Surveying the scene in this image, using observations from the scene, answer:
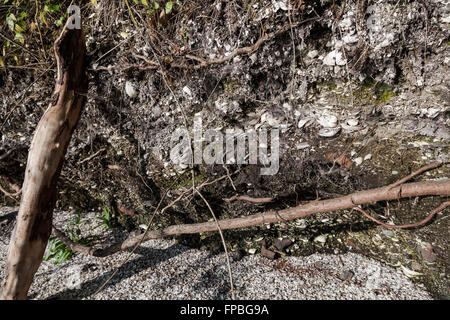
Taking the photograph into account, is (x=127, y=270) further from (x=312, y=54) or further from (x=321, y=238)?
(x=312, y=54)

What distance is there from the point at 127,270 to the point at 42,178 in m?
0.68

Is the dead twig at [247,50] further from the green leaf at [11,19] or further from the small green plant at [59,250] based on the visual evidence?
the small green plant at [59,250]

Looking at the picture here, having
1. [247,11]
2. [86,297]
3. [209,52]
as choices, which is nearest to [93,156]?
[86,297]

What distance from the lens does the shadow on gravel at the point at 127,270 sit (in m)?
1.41

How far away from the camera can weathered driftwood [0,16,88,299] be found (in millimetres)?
1265

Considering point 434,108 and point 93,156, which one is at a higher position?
point 434,108

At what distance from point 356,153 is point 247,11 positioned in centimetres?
96

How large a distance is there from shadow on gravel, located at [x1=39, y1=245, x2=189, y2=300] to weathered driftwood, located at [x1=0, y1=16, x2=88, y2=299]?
0.20 metres

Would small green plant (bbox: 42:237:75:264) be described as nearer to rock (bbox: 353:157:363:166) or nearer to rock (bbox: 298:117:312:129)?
rock (bbox: 298:117:312:129)

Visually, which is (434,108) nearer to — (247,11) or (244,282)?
(247,11)

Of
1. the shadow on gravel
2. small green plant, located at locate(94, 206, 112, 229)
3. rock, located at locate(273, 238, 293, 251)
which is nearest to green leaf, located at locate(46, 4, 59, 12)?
small green plant, located at locate(94, 206, 112, 229)

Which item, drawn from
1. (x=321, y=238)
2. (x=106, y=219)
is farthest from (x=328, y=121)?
(x=106, y=219)

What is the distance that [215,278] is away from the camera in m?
1.46
